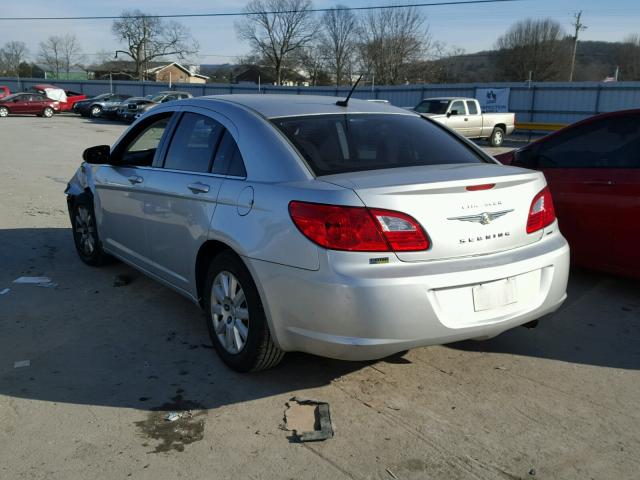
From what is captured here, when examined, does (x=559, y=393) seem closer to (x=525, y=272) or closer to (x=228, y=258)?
(x=525, y=272)

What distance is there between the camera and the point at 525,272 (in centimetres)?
340

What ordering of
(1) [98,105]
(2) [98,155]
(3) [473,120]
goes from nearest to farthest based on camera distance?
(2) [98,155] → (3) [473,120] → (1) [98,105]

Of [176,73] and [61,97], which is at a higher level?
[176,73]

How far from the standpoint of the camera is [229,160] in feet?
12.6

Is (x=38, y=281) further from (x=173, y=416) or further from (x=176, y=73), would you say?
(x=176, y=73)

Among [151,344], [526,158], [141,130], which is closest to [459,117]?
[526,158]

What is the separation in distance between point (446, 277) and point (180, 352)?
1.92 metres

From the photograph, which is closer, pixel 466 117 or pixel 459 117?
pixel 459 117

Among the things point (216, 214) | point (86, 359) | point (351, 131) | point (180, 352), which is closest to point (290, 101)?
point (351, 131)

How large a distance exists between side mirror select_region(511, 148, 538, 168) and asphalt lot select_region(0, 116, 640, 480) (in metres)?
1.34

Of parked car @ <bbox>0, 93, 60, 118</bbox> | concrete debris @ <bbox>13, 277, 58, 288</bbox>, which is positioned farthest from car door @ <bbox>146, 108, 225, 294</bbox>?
parked car @ <bbox>0, 93, 60, 118</bbox>

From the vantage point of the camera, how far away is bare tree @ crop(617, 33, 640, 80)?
66.8m

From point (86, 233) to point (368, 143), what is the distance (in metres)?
3.36

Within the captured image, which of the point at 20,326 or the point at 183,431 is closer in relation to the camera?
Result: the point at 183,431
